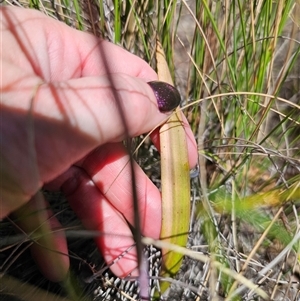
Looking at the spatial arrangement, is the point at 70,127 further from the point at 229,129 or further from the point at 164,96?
the point at 229,129

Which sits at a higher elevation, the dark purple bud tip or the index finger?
the index finger

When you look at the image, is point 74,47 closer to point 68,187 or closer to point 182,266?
point 68,187

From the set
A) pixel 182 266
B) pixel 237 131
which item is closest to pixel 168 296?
pixel 182 266

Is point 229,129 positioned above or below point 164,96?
below

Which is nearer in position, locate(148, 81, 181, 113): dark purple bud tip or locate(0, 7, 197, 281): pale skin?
locate(0, 7, 197, 281): pale skin

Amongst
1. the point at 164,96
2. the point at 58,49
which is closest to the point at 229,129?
the point at 164,96
